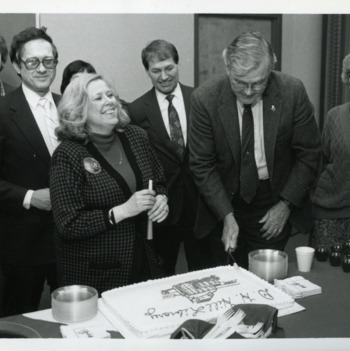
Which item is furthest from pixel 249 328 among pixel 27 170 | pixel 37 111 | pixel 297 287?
pixel 37 111

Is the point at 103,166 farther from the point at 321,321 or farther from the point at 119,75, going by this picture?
the point at 119,75

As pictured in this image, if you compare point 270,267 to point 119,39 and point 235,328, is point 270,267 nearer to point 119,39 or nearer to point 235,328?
point 235,328

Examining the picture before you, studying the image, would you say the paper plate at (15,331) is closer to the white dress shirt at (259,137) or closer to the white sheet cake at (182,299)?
the white sheet cake at (182,299)

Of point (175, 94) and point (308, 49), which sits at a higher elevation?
point (308, 49)

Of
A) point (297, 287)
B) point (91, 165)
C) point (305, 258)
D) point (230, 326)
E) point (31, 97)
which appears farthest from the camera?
point (31, 97)

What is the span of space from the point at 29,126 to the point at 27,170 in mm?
173

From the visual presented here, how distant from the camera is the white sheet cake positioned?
1.32 m

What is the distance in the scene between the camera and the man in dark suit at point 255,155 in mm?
2039

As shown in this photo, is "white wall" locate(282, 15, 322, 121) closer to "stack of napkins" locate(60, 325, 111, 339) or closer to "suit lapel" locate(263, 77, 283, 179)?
"suit lapel" locate(263, 77, 283, 179)

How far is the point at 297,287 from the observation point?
156 centimetres

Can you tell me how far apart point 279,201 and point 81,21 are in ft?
6.08

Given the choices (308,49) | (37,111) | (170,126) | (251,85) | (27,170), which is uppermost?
(308,49)

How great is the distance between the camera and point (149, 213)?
1.84 metres

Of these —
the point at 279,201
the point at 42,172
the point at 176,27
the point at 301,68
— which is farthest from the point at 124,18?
the point at 279,201
